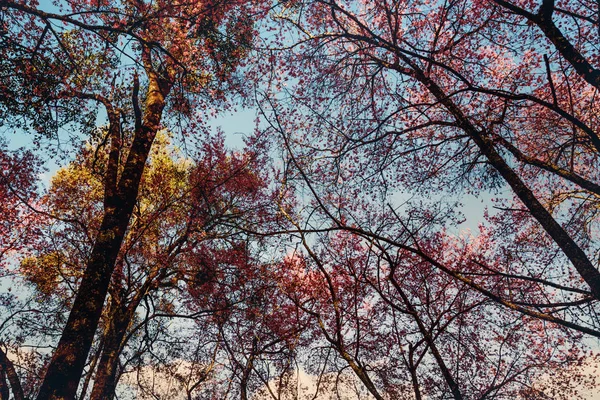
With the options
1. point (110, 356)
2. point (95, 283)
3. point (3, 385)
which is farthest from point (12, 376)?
point (95, 283)

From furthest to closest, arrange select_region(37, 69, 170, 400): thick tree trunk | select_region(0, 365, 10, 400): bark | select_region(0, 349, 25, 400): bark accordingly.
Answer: select_region(0, 365, 10, 400): bark < select_region(0, 349, 25, 400): bark < select_region(37, 69, 170, 400): thick tree trunk

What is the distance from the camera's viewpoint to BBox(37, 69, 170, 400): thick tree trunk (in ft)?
19.7

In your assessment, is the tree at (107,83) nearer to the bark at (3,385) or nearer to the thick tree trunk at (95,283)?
the thick tree trunk at (95,283)

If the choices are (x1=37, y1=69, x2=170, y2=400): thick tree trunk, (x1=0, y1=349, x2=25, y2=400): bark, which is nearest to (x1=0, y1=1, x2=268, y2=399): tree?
(x1=37, y1=69, x2=170, y2=400): thick tree trunk

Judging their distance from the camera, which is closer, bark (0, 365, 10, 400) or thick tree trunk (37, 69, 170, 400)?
thick tree trunk (37, 69, 170, 400)

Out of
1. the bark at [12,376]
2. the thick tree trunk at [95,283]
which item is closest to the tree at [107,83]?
the thick tree trunk at [95,283]

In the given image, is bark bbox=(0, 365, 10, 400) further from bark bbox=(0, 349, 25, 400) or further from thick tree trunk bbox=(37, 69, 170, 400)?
thick tree trunk bbox=(37, 69, 170, 400)

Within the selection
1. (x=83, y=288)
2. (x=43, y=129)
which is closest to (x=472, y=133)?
(x=83, y=288)

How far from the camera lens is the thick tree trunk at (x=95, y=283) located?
19.7 feet

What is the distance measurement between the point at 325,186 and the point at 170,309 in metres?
9.71

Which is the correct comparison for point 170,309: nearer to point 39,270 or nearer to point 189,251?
point 189,251

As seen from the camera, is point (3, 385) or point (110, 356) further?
point (110, 356)

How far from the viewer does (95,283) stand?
6.78 meters

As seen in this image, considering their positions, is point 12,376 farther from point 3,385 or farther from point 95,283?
point 95,283
